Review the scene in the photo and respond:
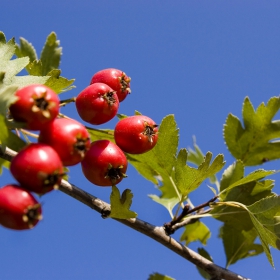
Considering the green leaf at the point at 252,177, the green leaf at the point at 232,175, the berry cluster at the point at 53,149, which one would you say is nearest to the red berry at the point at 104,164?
the berry cluster at the point at 53,149

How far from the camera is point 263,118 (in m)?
2.56

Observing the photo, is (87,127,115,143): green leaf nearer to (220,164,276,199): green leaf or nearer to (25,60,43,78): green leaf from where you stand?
(25,60,43,78): green leaf

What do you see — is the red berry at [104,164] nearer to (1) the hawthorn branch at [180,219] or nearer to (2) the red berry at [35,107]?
(2) the red berry at [35,107]

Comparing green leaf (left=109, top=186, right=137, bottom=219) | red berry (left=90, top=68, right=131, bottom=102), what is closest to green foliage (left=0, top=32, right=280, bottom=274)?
green leaf (left=109, top=186, right=137, bottom=219)

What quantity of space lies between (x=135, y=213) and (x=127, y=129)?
30cm

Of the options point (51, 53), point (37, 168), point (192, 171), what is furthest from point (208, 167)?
point (51, 53)

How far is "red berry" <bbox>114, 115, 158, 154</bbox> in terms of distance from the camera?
Result: 68.7 inches

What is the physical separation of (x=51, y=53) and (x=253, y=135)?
3.69 ft

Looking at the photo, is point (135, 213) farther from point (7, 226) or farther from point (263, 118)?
point (263, 118)

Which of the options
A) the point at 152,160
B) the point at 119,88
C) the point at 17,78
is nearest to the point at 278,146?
the point at 152,160

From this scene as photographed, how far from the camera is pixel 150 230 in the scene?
204 cm

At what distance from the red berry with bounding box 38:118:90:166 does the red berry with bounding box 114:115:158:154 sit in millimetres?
289

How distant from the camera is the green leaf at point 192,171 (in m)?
2.04

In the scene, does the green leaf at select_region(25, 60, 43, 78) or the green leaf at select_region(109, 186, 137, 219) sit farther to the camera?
the green leaf at select_region(25, 60, 43, 78)
